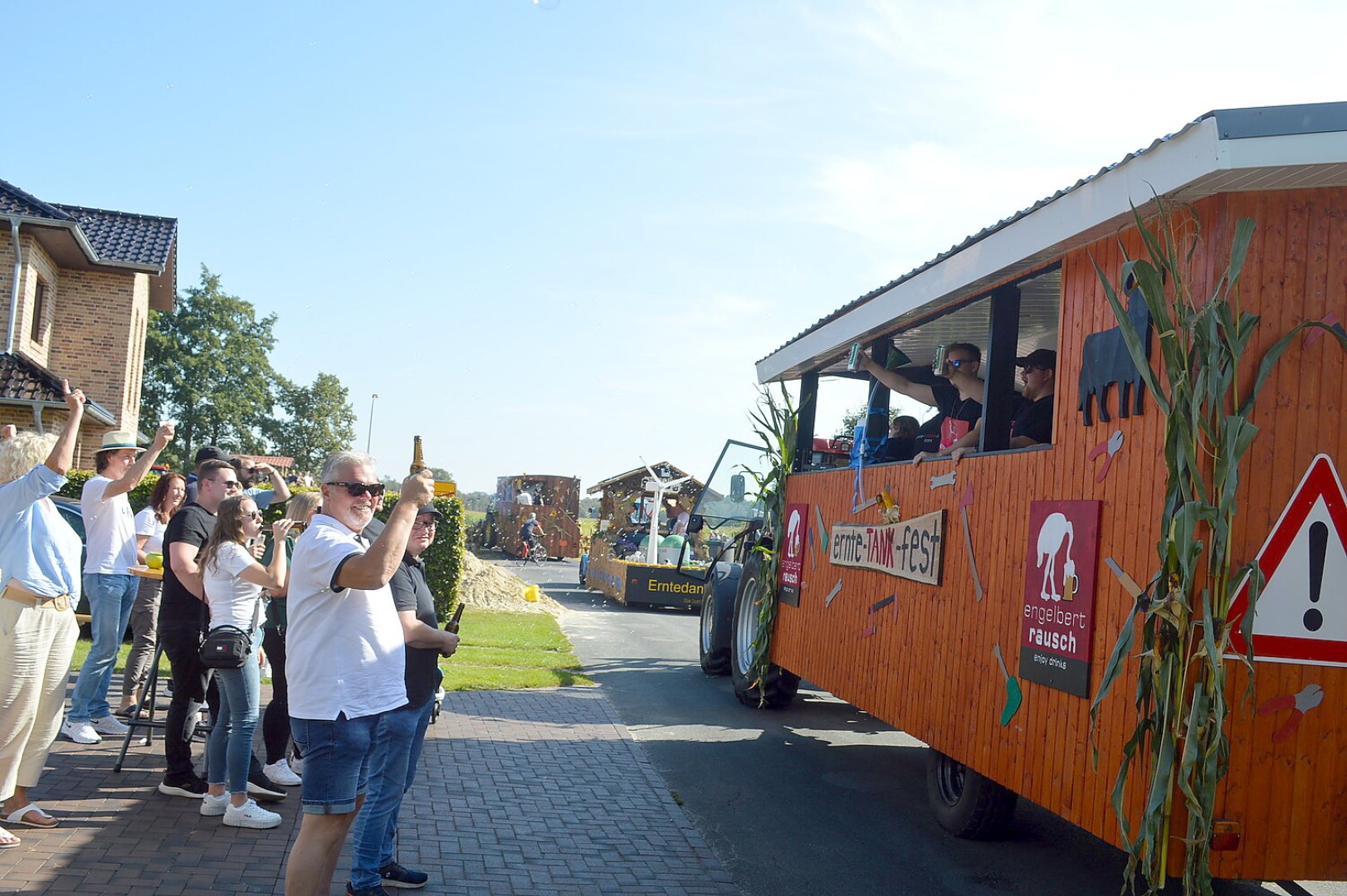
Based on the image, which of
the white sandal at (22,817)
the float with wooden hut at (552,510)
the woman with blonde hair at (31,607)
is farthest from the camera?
the float with wooden hut at (552,510)

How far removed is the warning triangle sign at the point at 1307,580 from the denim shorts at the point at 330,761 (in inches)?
129

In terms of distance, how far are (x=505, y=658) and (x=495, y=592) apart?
693cm

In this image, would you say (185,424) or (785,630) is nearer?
(785,630)

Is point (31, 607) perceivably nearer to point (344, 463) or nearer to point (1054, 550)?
point (344, 463)

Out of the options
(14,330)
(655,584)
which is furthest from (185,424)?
(655,584)

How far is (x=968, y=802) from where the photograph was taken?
5.86 meters

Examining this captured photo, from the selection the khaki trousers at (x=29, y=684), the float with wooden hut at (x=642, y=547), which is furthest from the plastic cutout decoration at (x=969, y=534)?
the float with wooden hut at (x=642, y=547)

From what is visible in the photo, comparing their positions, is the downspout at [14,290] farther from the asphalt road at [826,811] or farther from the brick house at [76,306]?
the asphalt road at [826,811]

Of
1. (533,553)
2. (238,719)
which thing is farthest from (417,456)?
(533,553)

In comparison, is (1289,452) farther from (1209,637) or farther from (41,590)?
(41,590)

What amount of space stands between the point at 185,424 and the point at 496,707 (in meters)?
48.5

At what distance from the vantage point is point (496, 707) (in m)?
9.21

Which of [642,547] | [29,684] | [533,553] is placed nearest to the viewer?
[29,684]

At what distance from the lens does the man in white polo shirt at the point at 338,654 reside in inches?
142
